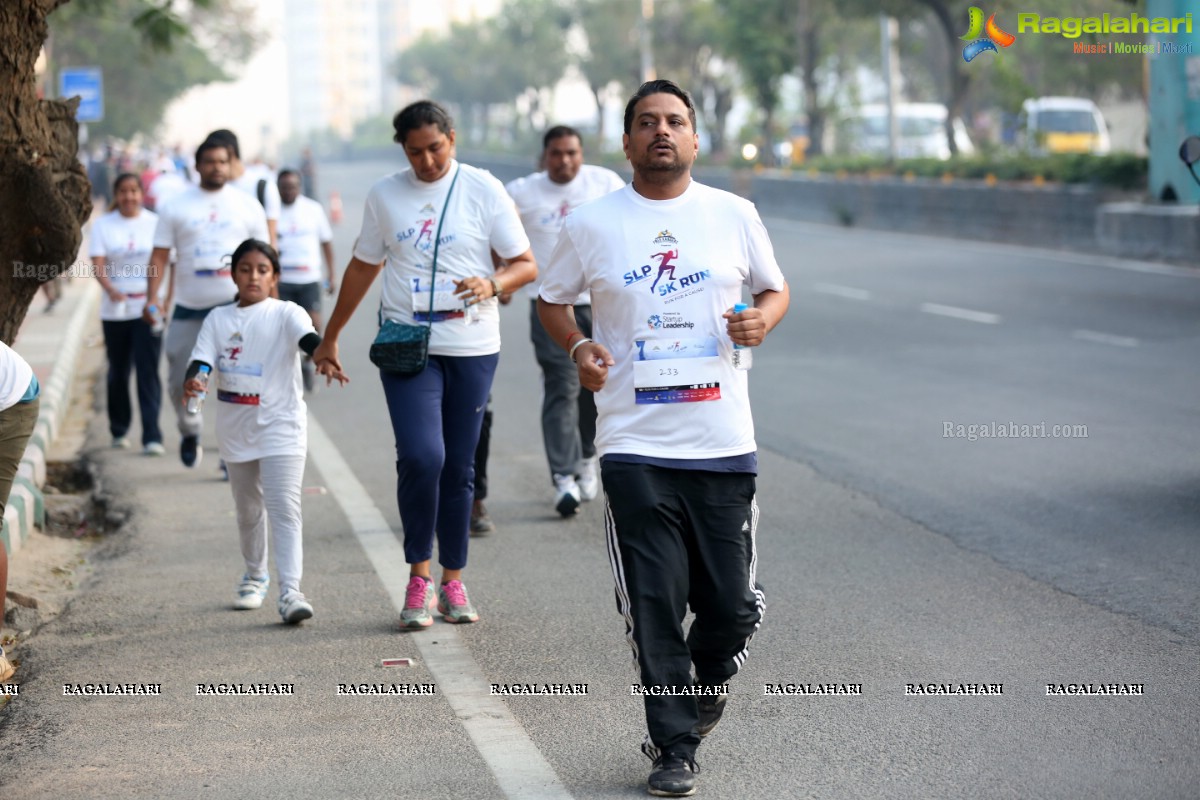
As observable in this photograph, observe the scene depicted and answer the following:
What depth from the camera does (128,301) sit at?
11180 millimetres

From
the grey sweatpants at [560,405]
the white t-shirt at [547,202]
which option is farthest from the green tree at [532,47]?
the grey sweatpants at [560,405]

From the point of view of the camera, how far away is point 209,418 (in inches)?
500

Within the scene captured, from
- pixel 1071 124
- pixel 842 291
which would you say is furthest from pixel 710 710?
pixel 1071 124

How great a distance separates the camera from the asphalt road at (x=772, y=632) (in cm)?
491

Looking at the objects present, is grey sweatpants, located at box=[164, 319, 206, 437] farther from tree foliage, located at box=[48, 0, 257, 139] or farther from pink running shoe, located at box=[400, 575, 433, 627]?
tree foliage, located at box=[48, 0, 257, 139]

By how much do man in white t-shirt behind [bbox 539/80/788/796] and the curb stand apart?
245 cm

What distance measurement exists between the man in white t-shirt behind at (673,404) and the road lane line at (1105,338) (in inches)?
413

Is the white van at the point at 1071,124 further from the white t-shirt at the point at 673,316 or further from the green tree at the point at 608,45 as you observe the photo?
the white t-shirt at the point at 673,316

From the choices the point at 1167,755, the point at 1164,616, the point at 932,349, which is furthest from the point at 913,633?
the point at 932,349

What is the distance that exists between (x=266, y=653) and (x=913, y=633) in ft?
7.65

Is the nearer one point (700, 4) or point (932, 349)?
point (932, 349)

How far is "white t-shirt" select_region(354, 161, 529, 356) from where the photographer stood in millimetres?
6629

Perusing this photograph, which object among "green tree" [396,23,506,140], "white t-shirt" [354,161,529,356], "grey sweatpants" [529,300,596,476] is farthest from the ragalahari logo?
"green tree" [396,23,506,140]

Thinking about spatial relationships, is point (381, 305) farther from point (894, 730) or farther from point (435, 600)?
point (894, 730)
